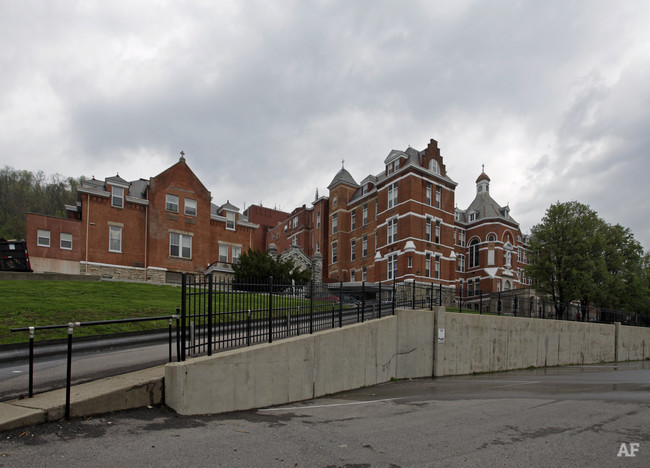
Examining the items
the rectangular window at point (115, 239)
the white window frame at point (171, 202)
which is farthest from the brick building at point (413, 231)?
the rectangular window at point (115, 239)

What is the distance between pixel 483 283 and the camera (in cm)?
5491

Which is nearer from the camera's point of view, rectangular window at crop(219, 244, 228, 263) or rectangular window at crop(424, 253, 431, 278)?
rectangular window at crop(219, 244, 228, 263)

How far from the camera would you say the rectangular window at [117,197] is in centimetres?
3684

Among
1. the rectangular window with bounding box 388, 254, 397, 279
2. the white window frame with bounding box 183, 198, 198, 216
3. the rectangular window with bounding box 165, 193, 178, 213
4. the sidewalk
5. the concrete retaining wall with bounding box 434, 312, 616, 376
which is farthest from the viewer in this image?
the rectangular window with bounding box 388, 254, 397, 279

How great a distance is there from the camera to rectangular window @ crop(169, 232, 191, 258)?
129 ft

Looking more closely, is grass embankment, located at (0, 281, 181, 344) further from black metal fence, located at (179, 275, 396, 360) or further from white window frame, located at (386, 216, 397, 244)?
white window frame, located at (386, 216, 397, 244)

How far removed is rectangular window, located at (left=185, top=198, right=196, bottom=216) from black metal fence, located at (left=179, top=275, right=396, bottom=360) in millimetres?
30628

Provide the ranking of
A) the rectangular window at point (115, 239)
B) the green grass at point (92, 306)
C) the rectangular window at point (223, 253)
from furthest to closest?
the rectangular window at point (223, 253) < the rectangular window at point (115, 239) < the green grass at point (92, 306)

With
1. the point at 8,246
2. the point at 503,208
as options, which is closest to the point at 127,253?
the point at 8,246

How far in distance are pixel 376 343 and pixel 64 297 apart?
14030 millimetres

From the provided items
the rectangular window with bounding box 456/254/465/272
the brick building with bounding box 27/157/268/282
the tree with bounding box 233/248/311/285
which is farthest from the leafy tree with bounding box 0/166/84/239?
the rectangular window with bounding box 456/254/465/272

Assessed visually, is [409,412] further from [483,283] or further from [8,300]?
[483,283]

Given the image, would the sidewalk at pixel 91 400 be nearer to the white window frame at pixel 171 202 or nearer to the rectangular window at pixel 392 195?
the white window frame at pixel 171 202

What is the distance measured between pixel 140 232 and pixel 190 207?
16.0 feet
